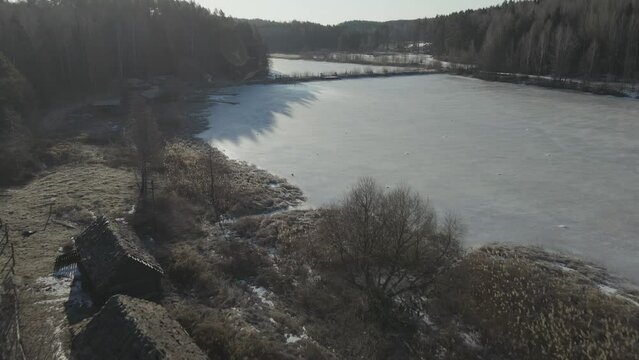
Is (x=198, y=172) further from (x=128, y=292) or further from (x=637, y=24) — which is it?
(x=637, y=24)

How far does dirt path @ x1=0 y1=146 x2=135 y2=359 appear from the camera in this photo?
13273 millimetres

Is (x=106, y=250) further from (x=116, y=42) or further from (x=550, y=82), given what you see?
(x=550, y=82)

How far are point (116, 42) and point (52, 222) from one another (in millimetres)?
50659

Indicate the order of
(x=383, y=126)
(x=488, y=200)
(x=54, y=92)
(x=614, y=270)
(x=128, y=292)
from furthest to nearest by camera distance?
(x=54, y=92), (x=383, y=126), (x=488, y=200), (x=614, y=270), (x=128, y=292)

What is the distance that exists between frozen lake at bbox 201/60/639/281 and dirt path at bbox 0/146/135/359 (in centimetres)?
1046

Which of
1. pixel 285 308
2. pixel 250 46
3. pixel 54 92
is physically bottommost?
pixel 285 308

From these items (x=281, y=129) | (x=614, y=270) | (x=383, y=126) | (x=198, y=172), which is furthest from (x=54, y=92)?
(x=614, y=270)

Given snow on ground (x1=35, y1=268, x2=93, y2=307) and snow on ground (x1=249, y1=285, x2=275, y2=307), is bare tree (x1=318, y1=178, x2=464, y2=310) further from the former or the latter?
snow on ground (x1=35, y1=268, x2=93, y2=307)

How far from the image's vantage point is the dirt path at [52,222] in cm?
1327

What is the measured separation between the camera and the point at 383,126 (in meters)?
44.7

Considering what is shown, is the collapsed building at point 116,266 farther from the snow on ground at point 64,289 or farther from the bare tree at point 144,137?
the bare tree at point 144,137

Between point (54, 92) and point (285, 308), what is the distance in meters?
51.2

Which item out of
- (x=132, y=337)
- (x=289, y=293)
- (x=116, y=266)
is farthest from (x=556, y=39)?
(x=132, y=337)

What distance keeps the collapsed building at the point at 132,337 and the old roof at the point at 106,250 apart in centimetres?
272
